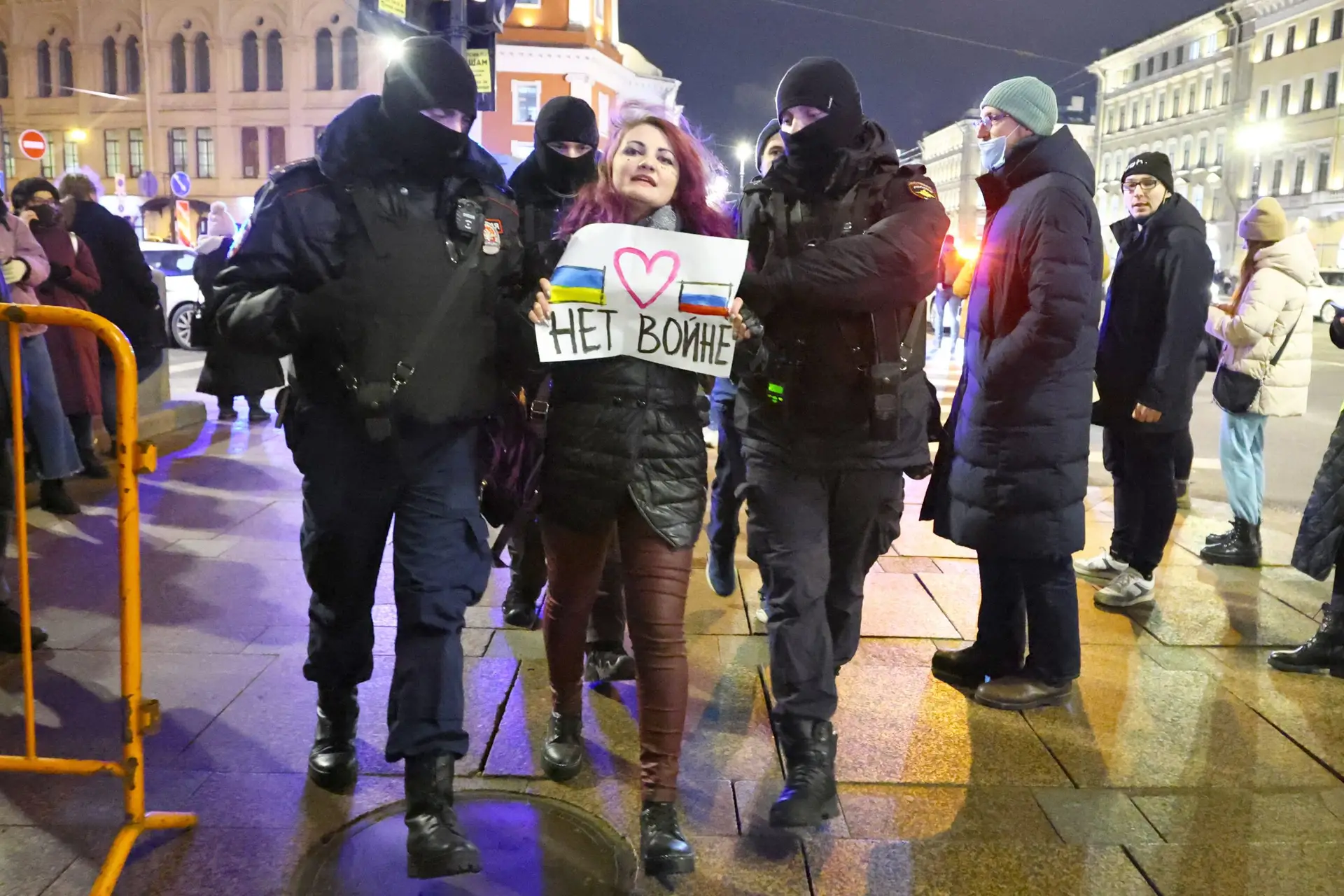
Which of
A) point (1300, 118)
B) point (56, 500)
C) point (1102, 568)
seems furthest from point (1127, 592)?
point (1300, 118)

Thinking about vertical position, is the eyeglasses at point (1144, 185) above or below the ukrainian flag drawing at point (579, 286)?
above

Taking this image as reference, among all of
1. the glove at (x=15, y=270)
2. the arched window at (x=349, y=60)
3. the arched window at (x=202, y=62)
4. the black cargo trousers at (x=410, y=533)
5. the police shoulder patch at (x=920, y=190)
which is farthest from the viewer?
the arched window at (x=202, y=62)

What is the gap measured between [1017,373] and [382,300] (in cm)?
217

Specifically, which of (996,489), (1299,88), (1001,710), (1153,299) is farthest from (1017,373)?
(1299,88)

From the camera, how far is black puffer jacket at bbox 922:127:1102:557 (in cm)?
362

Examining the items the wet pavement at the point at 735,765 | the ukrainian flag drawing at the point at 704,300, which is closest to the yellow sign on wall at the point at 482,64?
the wet pavement at the point at 735,765

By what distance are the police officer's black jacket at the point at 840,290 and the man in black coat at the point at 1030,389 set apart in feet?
1.98

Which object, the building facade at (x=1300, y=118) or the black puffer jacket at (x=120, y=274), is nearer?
the black puffer jacket at (x=120, y=274)

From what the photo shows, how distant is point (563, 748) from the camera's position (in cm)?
339

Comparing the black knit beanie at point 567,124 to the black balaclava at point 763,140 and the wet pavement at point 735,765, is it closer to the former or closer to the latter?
the black balaclava at point 763,140

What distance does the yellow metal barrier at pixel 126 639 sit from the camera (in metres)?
2.78

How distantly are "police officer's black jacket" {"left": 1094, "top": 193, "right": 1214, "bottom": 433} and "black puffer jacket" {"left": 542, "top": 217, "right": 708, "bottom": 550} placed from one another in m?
2.90

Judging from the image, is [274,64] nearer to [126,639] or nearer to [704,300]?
[126,639]

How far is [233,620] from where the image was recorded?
4703 millimetres
